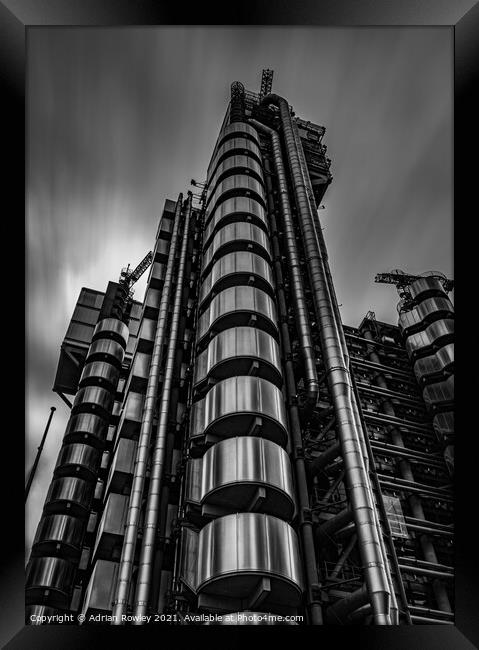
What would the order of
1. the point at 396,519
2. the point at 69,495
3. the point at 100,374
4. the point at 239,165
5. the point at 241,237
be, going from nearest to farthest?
the point at 396,519
the point at 241,237
the point at 69,495
the point at 239,165
the point at 100,374

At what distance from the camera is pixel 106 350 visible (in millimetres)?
46156

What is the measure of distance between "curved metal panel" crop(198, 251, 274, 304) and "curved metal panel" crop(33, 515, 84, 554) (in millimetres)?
17202

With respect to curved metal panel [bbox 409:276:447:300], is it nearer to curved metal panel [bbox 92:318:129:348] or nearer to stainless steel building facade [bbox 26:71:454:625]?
stainless steel building facade [bbox 26:71:454:625]

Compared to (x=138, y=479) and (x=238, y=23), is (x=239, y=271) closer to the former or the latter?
(x=138, y=479)

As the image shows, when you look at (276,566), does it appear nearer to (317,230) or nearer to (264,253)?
(264,253)

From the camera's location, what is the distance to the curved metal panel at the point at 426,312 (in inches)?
1777

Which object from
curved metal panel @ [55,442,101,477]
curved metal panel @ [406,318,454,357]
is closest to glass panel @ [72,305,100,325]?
curved metal panel @ [55,442,101,477]

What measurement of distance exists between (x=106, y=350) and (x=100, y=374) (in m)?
2.37

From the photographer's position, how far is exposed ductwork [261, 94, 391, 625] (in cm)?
2045

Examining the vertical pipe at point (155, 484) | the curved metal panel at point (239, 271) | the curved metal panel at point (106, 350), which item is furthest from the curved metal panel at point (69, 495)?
the curved metal panel at point (239, 271)

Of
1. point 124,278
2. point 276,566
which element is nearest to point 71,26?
point 276,566

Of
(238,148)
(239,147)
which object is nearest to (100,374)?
(238,148)
